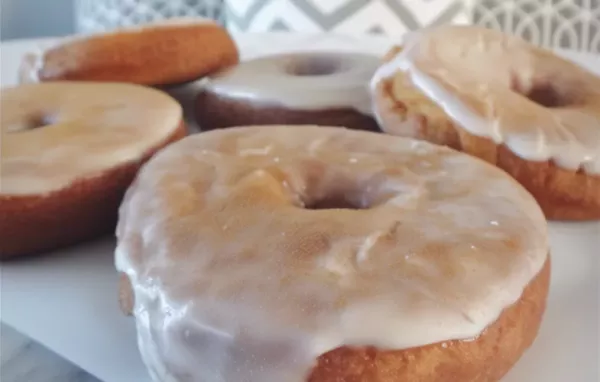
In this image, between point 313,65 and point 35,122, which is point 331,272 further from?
point 313,65

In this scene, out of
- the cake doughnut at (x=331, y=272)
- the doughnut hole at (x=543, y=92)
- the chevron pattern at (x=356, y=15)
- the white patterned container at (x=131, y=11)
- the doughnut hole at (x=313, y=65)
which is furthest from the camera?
the white patterned container at (x=131, y=11)

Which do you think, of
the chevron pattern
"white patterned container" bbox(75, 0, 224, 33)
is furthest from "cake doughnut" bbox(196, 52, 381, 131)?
"white patterned container" bbox(75, 0, 224, 33)

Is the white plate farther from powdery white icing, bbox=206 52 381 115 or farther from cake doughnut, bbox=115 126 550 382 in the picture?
powdery white icing, bbox=206 52 381 115

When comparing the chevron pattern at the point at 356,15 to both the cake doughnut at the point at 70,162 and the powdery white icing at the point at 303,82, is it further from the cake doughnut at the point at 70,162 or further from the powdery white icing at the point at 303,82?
the cake doughnut at the point at 70,162

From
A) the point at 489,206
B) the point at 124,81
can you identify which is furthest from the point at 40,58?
the point at 489,206

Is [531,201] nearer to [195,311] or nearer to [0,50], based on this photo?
[195,311]

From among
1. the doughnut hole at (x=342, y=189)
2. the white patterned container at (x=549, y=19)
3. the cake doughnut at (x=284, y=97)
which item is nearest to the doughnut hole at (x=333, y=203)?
the doughnut hole at (x=342, y=189)

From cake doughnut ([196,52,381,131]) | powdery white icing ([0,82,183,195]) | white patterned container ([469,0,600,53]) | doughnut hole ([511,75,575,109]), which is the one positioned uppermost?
powdery white icing ([0,82,183,195])

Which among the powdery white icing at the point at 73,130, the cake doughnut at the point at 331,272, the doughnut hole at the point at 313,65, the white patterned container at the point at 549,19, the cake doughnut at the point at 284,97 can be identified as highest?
the cake doughnut at the point at 331,272
